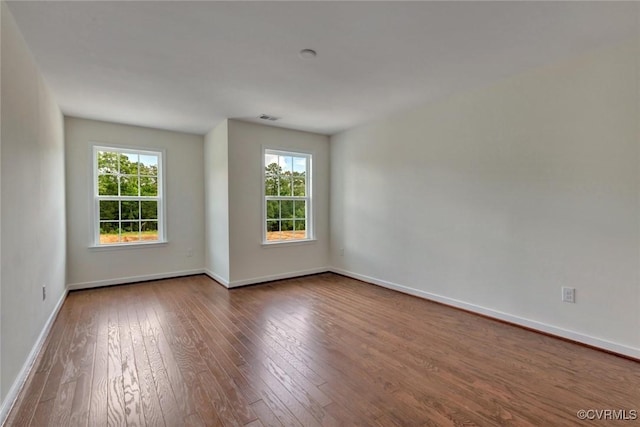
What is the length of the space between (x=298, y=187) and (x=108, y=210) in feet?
9.22

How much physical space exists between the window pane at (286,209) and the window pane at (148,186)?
1984 mm

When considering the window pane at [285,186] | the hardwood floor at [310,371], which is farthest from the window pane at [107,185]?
the window pane at [285,186]

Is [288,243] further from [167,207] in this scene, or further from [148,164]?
[148,164]

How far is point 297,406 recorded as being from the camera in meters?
1.75

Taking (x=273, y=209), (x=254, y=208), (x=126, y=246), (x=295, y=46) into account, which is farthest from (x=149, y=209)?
(x=295, y=46)

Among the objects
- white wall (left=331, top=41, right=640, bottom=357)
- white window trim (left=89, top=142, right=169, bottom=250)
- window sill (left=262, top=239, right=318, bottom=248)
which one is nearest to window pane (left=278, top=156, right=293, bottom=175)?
window sill (left=262, top=239, right=318, bottom=248)

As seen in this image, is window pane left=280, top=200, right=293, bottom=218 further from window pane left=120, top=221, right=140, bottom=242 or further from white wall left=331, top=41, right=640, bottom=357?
window pane left=120, top=221, right=140, bottom=242

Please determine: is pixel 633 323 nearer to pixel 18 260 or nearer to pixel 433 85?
pixel 433 85

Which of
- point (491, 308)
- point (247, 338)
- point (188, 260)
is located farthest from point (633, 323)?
point (188, 260)

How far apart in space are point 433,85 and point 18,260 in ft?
12.2

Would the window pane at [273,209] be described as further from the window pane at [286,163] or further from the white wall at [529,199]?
the white wall at [529,199]

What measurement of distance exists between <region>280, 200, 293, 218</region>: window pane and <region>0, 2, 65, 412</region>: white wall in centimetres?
277

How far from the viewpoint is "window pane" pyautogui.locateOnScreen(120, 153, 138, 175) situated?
4523mm

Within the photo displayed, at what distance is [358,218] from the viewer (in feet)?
15.5
